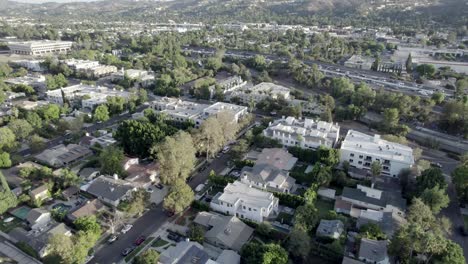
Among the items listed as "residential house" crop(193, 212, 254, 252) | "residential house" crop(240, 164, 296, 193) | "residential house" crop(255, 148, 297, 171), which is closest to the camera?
"residential house" crop(193, 212, 254, 252)

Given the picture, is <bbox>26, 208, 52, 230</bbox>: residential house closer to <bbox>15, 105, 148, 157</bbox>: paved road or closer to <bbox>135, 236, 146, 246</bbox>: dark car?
<bbox>135, 236, 146, 246</bbox>: dark car

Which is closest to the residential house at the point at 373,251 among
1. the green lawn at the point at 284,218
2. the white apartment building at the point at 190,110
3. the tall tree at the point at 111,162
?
the green lawn at the point at 284,218

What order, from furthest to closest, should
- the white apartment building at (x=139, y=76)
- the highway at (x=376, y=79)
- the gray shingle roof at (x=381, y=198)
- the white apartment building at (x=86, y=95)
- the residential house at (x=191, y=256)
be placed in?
the white apartment building at (x=139, y=76), the highway at (x=376, y=79), the white apartment building at (x=86, y=95), the gray shingle roof at (x=381, y=198), the residential house at (x=191, y=256)

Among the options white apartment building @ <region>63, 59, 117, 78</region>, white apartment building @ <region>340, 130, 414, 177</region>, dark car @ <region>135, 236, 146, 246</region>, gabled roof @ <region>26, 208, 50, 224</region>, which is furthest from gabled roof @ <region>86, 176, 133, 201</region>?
white apartment building @ <region>63, 59, 117, 78</region>

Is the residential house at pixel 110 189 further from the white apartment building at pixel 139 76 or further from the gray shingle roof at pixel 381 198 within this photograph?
the white apartment building at pixel 139 76

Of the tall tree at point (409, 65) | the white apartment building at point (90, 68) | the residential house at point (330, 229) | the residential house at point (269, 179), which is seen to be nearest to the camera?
the residential house at point (330, 229)

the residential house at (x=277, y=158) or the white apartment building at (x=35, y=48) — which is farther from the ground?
the white apartment building at (x=35, y=48)

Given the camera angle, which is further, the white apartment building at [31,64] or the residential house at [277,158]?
the white apartment building at [31,64]
